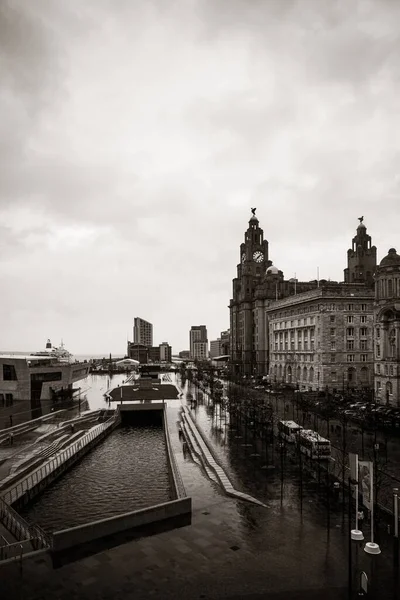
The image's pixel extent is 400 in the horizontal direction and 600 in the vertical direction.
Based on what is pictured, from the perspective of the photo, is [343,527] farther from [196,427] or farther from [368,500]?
[196,427]

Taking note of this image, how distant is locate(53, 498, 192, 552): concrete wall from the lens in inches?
902

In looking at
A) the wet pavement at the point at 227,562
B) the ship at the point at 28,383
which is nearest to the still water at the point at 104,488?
the wet pavement at the point at 227,562

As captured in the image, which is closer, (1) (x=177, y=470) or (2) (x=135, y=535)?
(2) (x=135, y=535)

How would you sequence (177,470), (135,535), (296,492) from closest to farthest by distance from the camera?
(135,535), (296,492), (177,470)

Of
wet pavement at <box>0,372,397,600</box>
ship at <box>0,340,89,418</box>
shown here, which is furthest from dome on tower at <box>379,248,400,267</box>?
ship at <box>0,340,89,418</box>

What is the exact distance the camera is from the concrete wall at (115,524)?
75.2ft

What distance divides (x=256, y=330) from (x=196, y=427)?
3778 inches

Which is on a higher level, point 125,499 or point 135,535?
point 135,535

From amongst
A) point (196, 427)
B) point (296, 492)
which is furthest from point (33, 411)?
point (296, 492)

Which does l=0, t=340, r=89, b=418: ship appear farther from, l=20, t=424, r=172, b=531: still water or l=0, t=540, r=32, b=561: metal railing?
l=0, t=540, r=32, b=561: metal railing

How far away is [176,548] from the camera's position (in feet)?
76.4

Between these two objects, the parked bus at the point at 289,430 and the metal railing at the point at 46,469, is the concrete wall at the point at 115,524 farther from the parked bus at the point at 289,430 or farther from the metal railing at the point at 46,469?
the parked bus at the point at 289,430

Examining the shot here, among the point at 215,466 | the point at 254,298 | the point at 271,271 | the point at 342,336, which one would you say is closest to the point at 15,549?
the point at 215,466

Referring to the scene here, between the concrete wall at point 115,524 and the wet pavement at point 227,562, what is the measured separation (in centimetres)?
100
